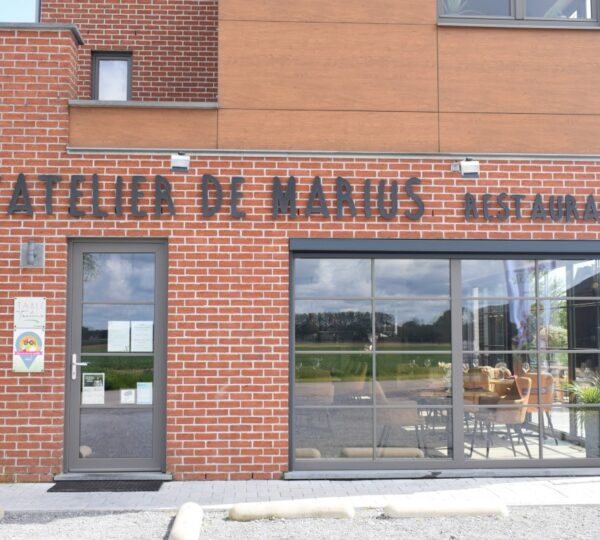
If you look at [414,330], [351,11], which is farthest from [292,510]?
[351,11]

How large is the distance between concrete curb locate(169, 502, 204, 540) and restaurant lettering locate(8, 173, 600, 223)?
10.5 ft

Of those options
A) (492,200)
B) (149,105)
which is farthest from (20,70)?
(492,200)

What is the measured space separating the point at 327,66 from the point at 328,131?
739 millimetres

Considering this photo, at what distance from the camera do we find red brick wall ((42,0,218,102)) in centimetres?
1043

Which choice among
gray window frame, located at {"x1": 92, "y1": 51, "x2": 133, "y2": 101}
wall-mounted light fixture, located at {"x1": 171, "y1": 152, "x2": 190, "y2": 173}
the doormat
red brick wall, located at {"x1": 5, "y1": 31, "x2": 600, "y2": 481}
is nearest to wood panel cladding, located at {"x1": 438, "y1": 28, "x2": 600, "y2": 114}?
red brick wall, located at {"x1": 5, "y1": 31, "x2": 600, "y2": 481}

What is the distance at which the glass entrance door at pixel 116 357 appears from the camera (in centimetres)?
845

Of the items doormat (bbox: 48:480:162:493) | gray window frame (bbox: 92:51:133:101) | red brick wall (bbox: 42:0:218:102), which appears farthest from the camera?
gray window frame (bbox: 92:51:133:101)

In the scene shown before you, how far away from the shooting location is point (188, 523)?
6.39 m

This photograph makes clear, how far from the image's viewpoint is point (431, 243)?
28.6 feet

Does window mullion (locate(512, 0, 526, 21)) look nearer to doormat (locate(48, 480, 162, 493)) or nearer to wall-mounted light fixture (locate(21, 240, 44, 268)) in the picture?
wall-mounted light fixture (locate(21, 240, 44, 268))

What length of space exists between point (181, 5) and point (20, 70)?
282 cm

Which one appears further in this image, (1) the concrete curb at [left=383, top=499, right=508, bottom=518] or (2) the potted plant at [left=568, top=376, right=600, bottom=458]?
(2) the potted plant at [left=568, top=376, right=600, bottom=458]

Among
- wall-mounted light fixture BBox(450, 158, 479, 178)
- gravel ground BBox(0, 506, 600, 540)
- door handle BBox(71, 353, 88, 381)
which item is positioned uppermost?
wall-mounted light fixture BBox(450, 158, 479, 178)

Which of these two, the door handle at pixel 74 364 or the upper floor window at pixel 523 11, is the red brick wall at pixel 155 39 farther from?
the door handle at pixel 74 364
